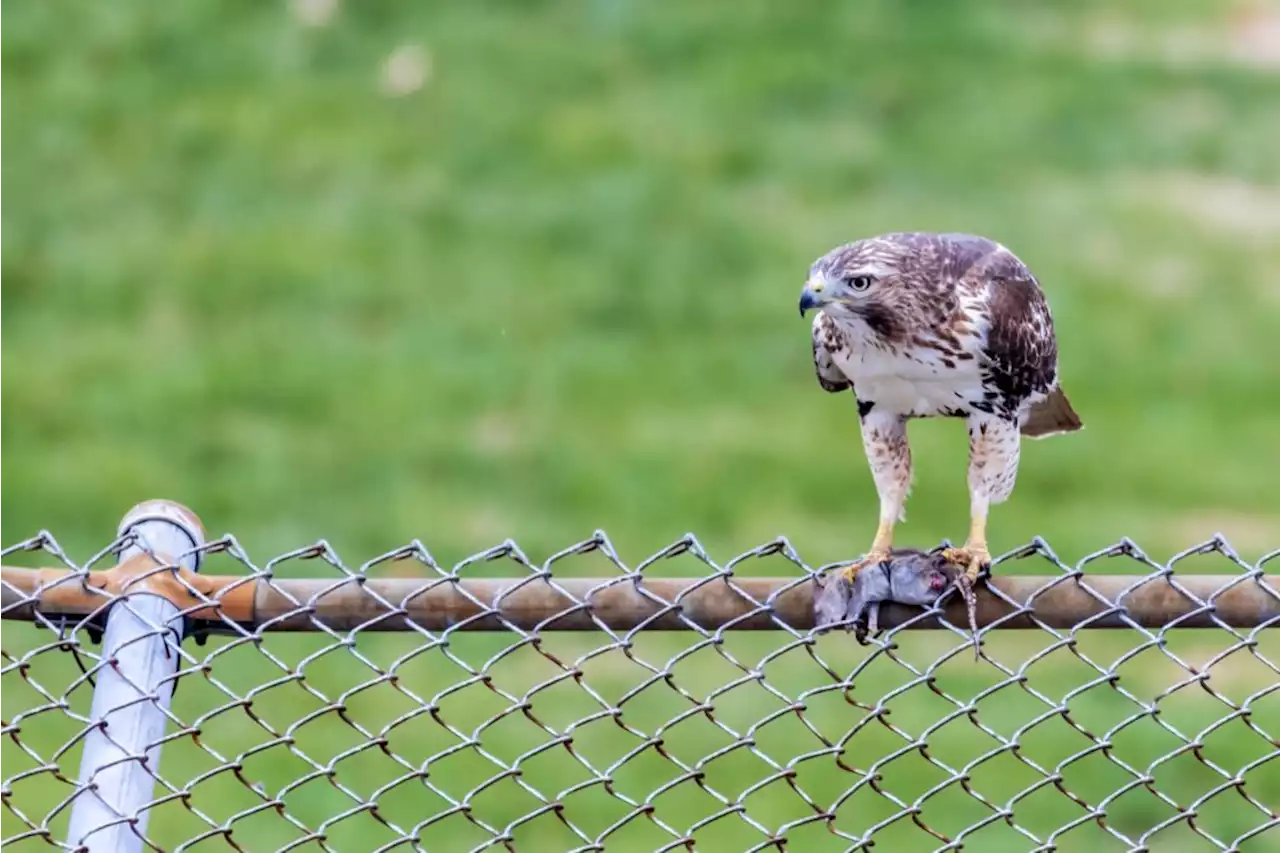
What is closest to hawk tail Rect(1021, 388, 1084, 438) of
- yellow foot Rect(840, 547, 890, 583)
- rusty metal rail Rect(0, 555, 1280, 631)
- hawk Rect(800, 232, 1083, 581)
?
hawk Rect(800, 232, 1083, 581)

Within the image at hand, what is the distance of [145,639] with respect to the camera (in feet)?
10.9

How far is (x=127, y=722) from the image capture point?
3.29 m

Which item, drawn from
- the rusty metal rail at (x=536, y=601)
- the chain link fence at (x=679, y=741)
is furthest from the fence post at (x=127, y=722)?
the chain link fence at (x=679, y=741)

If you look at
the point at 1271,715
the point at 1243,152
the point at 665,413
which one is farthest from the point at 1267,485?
the point at 1243,152

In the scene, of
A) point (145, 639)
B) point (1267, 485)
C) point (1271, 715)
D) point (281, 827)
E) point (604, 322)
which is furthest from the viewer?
point (604, 322)

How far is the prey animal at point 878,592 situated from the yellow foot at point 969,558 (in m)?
0.16

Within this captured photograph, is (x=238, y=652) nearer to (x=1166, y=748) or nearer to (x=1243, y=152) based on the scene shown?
(x=1166, y=748)

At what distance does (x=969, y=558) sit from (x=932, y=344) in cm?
55

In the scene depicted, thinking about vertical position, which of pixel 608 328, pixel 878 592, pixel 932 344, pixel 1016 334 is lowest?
pixel 878 592

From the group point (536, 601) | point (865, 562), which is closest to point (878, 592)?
point (865, 562)

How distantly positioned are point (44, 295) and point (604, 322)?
2607mm

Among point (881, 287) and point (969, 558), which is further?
point (881, 287)

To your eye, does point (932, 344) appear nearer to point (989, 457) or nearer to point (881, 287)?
point (881, 287)

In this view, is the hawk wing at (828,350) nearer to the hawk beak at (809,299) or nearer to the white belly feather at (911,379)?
the white belly feather at (911,379)
